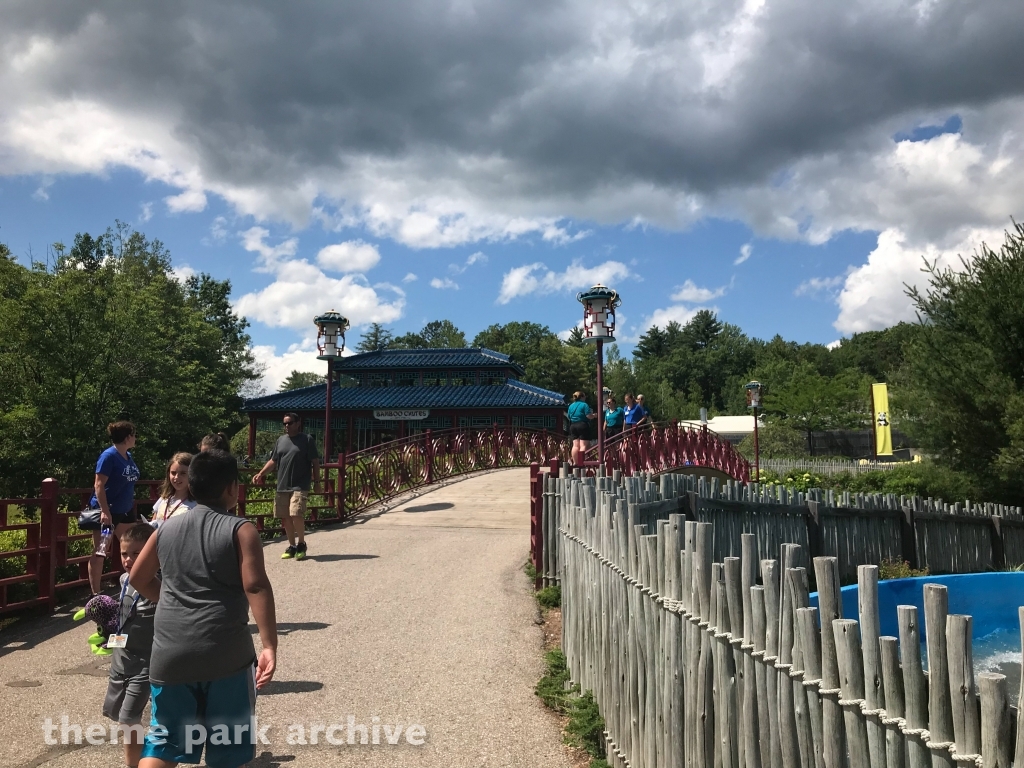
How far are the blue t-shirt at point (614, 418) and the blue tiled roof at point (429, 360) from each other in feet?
60.1

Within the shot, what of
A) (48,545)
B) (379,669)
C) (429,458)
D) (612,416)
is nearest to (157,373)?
(429,458)

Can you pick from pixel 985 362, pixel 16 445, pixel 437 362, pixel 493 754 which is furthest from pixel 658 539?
pixel 437 362

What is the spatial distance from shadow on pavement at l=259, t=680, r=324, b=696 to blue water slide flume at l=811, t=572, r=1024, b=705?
402 centimetres

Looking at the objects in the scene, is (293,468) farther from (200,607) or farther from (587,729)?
(200,607)

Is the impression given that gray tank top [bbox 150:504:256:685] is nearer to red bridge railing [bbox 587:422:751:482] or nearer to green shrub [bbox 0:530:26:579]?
green shrub [bbox 0:530:26:579]

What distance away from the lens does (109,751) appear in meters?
4.05

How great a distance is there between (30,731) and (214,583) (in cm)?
260

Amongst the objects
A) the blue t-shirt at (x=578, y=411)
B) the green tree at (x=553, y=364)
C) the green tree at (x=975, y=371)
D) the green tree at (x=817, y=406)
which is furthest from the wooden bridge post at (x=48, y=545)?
the green tree at (x=553, y=364)

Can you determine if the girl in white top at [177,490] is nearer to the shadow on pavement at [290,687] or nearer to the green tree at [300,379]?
the shadow on pavement at [290,687]

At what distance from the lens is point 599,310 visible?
11.4 metres

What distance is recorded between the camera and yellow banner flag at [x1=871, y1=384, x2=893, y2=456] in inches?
1506

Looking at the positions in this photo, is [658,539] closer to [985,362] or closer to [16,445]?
[985,362]

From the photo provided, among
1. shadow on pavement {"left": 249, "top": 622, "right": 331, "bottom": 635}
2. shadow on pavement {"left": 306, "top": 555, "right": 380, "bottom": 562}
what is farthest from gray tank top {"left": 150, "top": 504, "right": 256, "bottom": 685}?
shadow on pavement {"left": 306, "top": 555, "right": 380, "bottom": 562}

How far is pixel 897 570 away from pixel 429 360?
1097 inches
